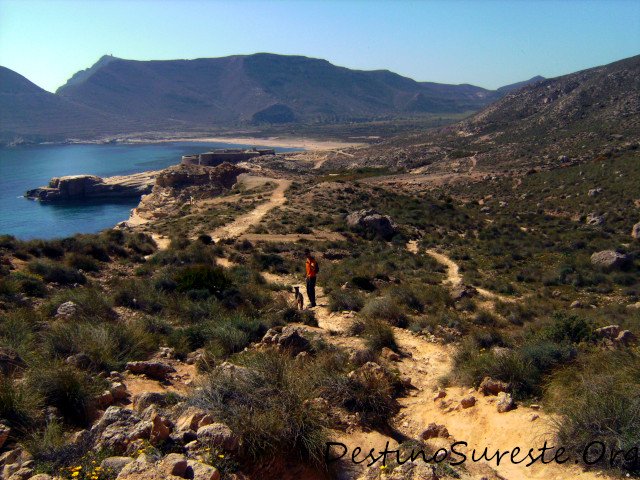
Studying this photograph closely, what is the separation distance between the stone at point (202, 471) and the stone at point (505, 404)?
12.2 ft

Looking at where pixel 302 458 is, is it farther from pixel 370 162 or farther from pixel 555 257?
pixel 370 162

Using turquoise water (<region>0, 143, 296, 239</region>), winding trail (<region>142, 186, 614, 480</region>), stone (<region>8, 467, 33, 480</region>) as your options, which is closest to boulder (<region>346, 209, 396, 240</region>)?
winding trail (<region>142, 186, 614, 480</region>)

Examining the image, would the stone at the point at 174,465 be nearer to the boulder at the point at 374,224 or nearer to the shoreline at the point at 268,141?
the boulder at the point at 374,224

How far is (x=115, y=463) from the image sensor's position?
159 inches

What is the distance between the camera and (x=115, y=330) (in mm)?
7781

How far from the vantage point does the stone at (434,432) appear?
5.79 metres

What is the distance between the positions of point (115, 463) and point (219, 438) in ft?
2.86

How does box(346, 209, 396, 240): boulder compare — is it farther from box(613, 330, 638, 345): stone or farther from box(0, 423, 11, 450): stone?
box(0, 423, 11, 450): stone

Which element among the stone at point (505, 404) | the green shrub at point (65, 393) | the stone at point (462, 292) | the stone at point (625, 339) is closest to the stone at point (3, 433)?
the green shrub at point (65, 393)

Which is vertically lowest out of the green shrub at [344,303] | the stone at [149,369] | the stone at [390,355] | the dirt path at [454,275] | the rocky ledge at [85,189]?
the rocky ledge at [85,189]

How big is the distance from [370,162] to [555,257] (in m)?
55.1

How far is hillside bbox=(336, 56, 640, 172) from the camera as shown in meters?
53.4

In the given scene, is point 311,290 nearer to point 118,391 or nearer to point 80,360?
point 80,360

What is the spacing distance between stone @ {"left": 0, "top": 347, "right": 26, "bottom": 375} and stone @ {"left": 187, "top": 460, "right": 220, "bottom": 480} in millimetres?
3131
